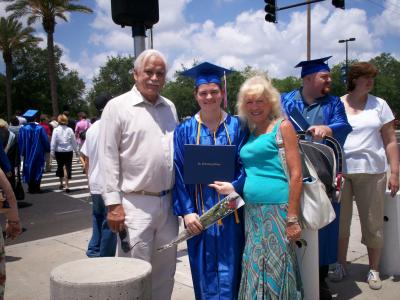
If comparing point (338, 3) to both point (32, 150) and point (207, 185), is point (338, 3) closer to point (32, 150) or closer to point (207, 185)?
point (32, 150)

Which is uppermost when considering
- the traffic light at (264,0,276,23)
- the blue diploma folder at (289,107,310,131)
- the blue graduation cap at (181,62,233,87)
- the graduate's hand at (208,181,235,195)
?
the traffic light at (264,0,276,23)

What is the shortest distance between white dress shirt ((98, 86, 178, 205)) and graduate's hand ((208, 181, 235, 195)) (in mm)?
401

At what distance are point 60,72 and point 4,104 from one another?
857 cm

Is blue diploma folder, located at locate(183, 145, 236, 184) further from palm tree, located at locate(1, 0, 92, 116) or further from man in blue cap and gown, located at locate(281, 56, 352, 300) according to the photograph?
palm tree, located at locate(1, 0, 92, 116)

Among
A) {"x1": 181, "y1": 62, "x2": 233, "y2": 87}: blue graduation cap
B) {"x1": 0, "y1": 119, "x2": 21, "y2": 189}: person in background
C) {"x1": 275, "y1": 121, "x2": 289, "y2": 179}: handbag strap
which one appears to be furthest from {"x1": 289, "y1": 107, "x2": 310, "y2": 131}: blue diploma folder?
{"x1": 0, "y1": 119, "x2": 21, "y2": 189}: person in background

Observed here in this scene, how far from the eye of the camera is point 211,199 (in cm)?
275

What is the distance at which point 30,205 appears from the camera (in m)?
8.65

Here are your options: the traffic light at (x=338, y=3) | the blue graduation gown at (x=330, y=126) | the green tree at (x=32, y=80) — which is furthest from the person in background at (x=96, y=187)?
the green tree at (x=32, y=80)

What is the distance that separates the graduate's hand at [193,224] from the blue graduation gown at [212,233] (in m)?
0.05

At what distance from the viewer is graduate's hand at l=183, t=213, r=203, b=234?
106 inches

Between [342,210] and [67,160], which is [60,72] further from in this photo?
[342,210]

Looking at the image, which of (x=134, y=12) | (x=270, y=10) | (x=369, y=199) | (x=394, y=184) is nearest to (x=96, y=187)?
(x=134, y=12)

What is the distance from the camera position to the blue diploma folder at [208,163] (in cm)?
263

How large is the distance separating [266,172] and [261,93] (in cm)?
52
